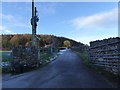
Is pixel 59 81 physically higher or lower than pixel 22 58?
lower

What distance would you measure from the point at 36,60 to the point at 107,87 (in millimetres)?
12151

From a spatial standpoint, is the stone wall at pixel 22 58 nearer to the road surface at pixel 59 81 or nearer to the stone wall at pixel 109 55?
the road surface at pixel 59 81

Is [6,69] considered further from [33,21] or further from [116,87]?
[116,87]

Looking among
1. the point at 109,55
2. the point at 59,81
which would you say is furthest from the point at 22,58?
the point at 59,81

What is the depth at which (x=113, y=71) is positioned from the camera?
48.0 ft

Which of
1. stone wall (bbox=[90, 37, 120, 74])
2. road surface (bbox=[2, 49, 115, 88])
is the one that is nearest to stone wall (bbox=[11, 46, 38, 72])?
road surface (bbox=[2, 49, 115, 88])

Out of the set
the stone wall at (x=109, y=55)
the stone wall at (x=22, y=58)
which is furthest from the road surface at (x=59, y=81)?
the stone wall at (x=22, y=58)

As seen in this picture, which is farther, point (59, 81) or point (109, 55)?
point (109, 55)

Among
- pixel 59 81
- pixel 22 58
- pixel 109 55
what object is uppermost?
pixel 109 55

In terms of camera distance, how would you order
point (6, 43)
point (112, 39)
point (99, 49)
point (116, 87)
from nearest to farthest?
1. point (116, 87)
2. point (112, 39)
3. point (99, 49)
4. point (6, 43)

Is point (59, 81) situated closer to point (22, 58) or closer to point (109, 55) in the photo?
point (109, 55)

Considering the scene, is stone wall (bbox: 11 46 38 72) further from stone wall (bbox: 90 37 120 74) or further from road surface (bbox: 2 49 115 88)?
stone wall (bbox: 90 37 120 74)

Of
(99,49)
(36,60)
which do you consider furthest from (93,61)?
(36,60)

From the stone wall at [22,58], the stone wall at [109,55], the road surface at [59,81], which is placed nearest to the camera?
the road surface at [59,81]
